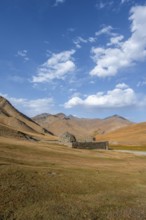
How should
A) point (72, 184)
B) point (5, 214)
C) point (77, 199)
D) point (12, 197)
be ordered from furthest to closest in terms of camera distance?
1. point (72, 184)
2. point (77, 199)
3. point (12, 197)
4. point (5, 214)

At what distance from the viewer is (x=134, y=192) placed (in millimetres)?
29297

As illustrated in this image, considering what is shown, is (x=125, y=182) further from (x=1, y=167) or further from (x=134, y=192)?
(x=1, y=167)

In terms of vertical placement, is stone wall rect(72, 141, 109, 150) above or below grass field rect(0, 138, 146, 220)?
above

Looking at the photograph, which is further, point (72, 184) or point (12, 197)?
point (72, 184)

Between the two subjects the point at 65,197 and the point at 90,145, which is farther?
the point at 90,145

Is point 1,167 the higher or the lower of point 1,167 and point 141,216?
the higher

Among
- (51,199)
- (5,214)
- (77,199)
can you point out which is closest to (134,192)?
(77,199)

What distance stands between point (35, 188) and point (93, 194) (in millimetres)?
4754

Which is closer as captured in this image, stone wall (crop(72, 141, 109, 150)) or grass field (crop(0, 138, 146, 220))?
grass field (crop(0, 138, 146, 220))

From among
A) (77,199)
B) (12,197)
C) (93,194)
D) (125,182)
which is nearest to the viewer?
(12,197)

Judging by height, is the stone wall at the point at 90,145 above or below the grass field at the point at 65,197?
above

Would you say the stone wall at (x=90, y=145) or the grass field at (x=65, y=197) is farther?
the stone wall at (x=90, y=145)

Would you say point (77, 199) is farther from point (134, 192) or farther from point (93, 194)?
point (134, 192)

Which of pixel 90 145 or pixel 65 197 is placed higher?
pixel 90 145
